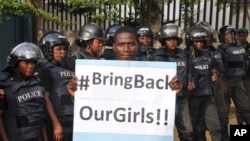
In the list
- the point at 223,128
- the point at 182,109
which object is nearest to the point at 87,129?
the point at 182,109

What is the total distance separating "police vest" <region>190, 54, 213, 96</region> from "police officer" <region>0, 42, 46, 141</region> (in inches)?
93.7

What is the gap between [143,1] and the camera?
27.4 ft

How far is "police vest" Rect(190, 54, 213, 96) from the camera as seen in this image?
5646 mm

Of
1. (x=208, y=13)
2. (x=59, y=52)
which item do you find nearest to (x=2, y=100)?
(x=59, y=52)

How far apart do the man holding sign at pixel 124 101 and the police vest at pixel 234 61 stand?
3.90 meters

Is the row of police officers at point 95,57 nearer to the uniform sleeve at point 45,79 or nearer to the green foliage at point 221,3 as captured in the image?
the uniform sleeve at point 45,79

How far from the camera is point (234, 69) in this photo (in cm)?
714

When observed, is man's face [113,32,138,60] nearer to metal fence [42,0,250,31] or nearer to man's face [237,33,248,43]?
man's face [237,33,248,43]

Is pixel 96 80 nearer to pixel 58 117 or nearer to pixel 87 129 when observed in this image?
pixel 87 129

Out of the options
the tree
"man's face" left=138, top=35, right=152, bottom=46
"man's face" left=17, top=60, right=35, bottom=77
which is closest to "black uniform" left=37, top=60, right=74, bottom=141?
"man's face" left=17, top=60, right=35, bottom=77

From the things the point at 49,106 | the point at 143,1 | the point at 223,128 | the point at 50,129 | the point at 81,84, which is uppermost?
the point at 143,1

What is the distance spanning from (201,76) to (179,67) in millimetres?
547

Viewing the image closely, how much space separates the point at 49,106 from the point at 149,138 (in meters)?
1.25

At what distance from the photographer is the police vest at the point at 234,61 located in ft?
23.3
